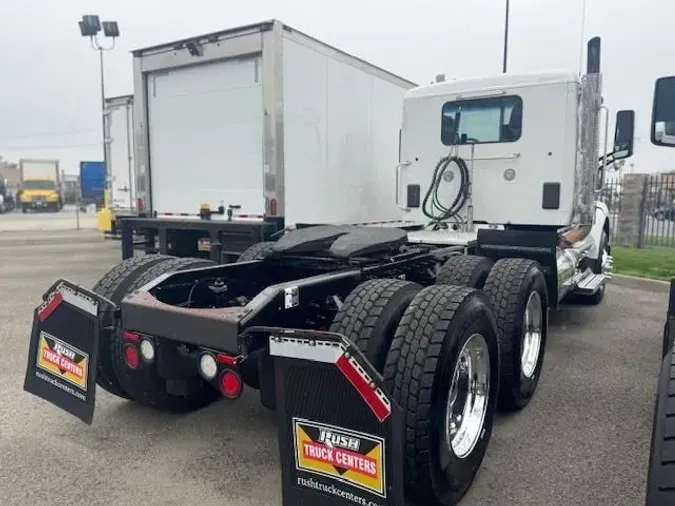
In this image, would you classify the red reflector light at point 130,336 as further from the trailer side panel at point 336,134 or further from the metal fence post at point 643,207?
the metal fence post at point 643,207

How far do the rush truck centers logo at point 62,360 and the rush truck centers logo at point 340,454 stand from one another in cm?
144

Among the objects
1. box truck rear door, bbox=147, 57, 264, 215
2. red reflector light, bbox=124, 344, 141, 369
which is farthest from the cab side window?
red reflector light, bbox=124, 344, 141, 369

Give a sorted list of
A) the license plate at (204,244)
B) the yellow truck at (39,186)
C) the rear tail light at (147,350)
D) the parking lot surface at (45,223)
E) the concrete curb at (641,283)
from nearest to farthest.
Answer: the rear tail light at (147,350)
the license plate at (204,244)
the concrete curb at (641,283)
the parking lot surface at (45,223)
the yellow truck at (39,186)

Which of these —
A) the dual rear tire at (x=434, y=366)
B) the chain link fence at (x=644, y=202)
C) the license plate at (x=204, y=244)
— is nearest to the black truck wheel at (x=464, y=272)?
the dual rear tire at (x=434, y=366)

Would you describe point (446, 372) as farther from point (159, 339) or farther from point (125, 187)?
point (125, 187)

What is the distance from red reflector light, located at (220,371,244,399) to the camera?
2.88 meters

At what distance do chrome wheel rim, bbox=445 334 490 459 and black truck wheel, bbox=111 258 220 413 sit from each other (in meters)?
1.52

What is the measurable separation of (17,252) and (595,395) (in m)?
15.3

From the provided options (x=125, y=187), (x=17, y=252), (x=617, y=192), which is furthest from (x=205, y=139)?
(x=617, y=192)

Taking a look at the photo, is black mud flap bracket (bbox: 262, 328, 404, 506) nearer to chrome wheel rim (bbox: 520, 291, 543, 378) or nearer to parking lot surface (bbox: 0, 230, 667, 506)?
parking lot surface (bbox: 0, 230, 667, 506)

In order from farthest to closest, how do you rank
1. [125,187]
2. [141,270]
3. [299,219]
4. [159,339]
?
[125,187], [299,219], [141,270], [159,339]

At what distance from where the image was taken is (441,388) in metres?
2.78

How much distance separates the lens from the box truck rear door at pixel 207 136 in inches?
275

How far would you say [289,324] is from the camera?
3.56 metres
